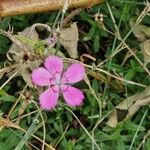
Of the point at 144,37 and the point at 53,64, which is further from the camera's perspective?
the point at 144,37

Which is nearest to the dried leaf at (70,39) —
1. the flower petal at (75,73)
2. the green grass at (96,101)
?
the green grass at (96,101)

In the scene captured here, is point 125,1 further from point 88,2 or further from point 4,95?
point 4,95

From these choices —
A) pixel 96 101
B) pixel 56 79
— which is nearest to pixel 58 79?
pixel 56 79

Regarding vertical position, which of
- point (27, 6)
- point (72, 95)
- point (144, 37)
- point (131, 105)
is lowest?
point (131, 105)

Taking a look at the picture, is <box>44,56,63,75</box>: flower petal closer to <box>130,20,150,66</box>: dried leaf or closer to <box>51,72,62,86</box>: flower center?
<box>51,72,62,86</box>: flower center

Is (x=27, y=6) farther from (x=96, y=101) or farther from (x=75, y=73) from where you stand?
(x=96, y=101)

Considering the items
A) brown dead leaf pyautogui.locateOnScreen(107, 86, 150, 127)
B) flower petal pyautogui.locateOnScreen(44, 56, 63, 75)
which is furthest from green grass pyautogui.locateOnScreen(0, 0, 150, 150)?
flower petal pyautogui.locateOnScreen(44, 56, 63, 75)

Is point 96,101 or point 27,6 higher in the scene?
point 27,6
